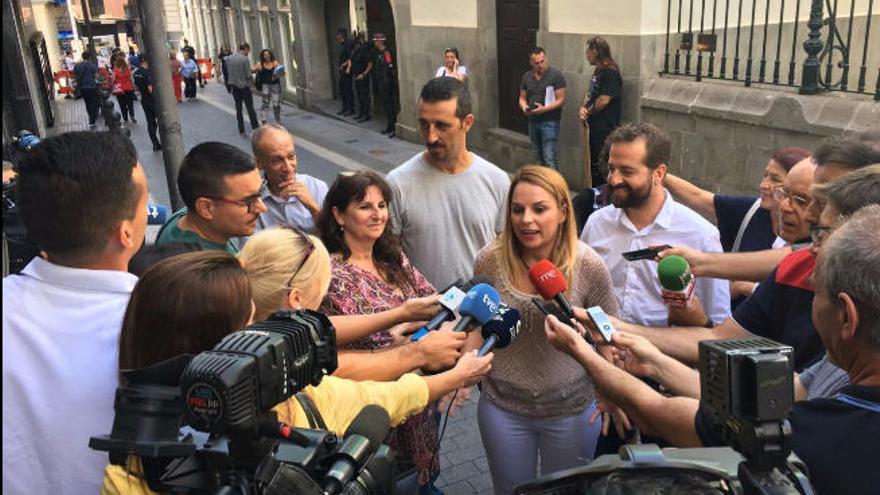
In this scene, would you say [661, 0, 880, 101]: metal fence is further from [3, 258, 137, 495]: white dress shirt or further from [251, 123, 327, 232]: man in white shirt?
[3, 258, 137, 495]: white dress shirt

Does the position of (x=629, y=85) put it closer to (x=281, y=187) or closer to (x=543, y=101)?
(x=543, y=101)

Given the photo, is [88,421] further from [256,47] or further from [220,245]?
[256,47]

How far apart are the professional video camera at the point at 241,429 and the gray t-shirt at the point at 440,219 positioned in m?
2.05

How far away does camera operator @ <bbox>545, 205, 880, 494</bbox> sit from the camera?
1405 millimetres

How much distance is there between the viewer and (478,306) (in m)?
2.36

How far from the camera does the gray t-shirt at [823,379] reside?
1.79 meters

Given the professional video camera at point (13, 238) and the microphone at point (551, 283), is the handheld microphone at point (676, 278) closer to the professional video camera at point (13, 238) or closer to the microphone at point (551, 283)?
the microphone at point (551, 283)

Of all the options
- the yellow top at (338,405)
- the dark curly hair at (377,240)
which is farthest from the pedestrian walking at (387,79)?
the yellow top at (338,405)

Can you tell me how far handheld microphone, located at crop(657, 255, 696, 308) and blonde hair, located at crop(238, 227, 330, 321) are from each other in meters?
1.26

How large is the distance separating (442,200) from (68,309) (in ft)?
6.64

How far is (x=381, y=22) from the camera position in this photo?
1611cm

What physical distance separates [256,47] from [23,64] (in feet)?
39.5

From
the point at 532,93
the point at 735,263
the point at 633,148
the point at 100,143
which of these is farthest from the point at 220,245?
the point at 532,93

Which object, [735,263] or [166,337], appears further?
[735,263]
